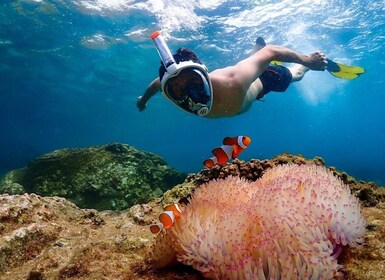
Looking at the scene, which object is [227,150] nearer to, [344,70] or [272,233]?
[272,233]

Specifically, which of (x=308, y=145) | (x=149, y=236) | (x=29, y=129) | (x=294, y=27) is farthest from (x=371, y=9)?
(x=308, y=145)

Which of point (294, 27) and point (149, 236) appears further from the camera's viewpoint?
point (294, 27)

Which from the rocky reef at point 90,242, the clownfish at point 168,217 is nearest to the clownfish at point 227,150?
the clownfish at point 168,217

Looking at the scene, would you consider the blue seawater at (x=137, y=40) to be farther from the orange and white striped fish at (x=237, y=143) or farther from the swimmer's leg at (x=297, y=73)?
the orange and white striped fish at (x=237, y=143)

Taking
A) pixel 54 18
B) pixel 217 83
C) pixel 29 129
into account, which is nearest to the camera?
pixel 217 83

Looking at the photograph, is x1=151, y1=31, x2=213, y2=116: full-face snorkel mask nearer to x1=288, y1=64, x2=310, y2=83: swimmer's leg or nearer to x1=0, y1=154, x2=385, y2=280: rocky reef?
x1=0, y1=154, x2=385, y2=280: rocky reef

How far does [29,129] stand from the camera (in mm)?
55250

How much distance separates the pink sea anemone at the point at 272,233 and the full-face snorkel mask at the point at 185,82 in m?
1.74

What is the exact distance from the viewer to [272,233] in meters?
1.80

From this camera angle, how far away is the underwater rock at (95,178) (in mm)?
7137

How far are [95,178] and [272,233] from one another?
631cm

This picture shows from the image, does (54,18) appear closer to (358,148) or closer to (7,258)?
(7,258)

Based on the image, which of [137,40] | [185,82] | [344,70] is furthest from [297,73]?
[137,40]

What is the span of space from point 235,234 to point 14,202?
8.09ft
